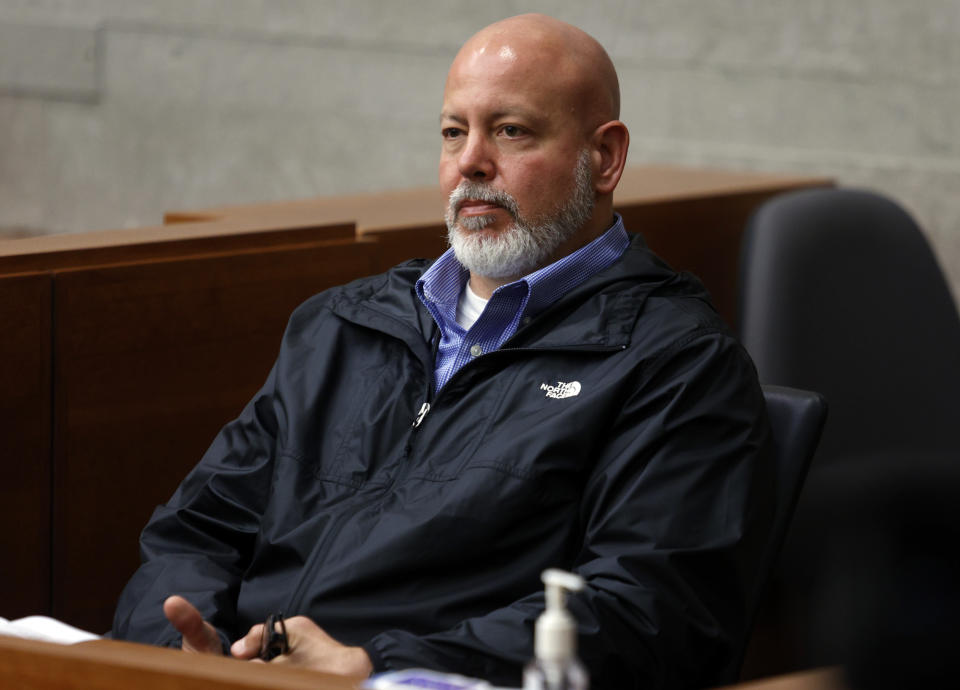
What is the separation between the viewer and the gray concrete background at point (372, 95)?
14.9ft

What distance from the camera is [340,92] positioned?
5969 millimetres

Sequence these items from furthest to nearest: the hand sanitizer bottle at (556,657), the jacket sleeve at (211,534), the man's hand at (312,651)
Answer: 1. the jacket sleeve at (211,534)
2. the man's hand at (312,651)
3. the hand sanitizer bottle at (556,657)

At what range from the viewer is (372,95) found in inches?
231

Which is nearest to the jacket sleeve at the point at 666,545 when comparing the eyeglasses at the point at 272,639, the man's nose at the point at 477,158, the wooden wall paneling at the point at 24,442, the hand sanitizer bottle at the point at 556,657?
the eyeglasses at the point at 272,639

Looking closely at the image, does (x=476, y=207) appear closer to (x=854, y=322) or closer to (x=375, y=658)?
(x=375, y=658)

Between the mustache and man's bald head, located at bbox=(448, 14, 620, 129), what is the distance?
172 millimetres

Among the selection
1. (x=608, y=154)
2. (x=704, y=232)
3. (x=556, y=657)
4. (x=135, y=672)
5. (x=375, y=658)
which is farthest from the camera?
(x=704, y=232)

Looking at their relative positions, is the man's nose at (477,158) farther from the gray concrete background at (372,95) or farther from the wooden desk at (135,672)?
the gray concrete background at (372,95)

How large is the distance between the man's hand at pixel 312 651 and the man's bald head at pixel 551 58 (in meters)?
0.90

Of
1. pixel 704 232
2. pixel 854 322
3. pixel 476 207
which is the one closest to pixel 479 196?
pixel 476 207

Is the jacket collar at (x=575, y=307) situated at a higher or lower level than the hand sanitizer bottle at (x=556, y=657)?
higher

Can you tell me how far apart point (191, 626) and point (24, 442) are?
0.78 metres

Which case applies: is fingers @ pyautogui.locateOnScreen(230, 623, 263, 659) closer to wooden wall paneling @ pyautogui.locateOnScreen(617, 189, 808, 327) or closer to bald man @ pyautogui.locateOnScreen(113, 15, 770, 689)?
bald man @ pyautogui.locateOnScreen(113, 15, 770, 689)

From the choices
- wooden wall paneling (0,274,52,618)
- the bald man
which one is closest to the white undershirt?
the bald man
